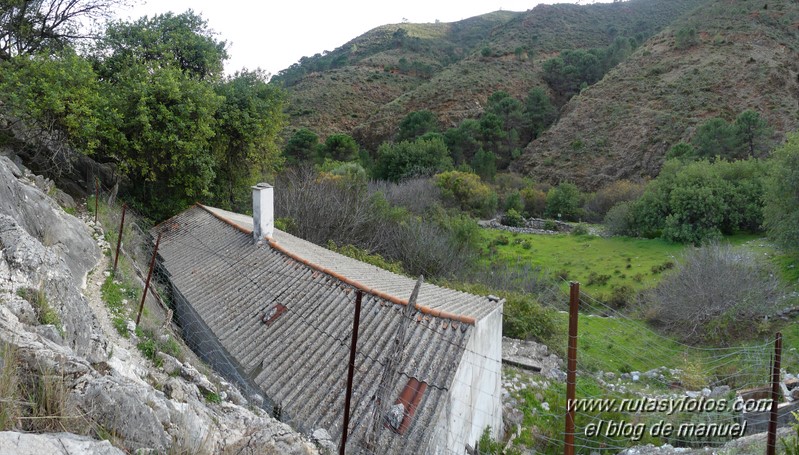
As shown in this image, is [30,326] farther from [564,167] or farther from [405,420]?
[564,167]

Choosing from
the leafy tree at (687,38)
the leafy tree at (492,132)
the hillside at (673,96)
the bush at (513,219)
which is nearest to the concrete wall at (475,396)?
the bush at (513,219)

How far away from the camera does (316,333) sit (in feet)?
23.7

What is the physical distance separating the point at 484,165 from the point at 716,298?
30.4m

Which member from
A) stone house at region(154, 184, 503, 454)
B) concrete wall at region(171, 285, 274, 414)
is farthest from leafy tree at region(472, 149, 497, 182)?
concrete wall at region(171, 285, 274, 414)

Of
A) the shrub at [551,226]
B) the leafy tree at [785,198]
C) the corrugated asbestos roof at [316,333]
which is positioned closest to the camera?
the corrugated asbestos roof at [316,333]

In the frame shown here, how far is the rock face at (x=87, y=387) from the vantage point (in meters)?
2.48

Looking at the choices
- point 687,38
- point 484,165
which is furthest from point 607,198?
point 687,38

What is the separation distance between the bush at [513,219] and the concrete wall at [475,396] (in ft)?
94.8

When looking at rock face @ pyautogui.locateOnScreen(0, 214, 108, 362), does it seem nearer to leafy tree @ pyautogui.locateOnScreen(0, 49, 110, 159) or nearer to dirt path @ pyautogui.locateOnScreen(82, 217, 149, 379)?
dirt path @ pyautogui.locateOnScreen(82, 217, 149, 379)

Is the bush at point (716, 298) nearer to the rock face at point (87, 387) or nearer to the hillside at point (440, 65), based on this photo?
the rock face at point (87, 387)

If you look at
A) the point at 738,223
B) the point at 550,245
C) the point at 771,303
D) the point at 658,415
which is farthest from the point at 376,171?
the point at 658,415

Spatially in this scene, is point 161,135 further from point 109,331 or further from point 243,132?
point 109,331

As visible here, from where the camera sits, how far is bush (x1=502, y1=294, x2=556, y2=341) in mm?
14234

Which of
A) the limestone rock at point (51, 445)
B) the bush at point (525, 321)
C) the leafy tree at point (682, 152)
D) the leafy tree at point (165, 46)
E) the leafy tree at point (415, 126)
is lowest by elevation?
the bush at point (525, 321)
